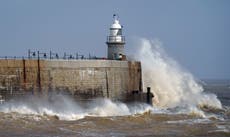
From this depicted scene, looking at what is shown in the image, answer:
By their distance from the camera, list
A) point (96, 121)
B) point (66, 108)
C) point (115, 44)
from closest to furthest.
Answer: point (96, 121) → point (66, 108) → point (115, 44)

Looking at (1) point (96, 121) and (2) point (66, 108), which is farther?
(2) point (66, 108)

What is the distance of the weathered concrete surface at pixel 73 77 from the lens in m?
22.1

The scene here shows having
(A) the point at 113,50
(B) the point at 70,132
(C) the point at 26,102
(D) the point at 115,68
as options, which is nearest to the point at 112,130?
(B) the point at 70,132

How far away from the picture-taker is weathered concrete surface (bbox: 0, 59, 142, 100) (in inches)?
870

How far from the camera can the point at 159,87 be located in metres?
32.6

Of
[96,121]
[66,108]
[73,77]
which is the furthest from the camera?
[73,77]

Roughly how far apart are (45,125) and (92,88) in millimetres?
5212

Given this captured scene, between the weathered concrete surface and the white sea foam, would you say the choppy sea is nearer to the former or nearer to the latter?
the white sea foam

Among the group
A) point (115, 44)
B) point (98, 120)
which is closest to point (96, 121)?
point (98, 120)

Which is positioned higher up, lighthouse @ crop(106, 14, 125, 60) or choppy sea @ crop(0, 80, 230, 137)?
lighthouse @ crop(106, 14, 125, 60)

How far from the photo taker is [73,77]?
2434cm

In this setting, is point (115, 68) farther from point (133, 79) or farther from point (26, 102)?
point (26, 102)

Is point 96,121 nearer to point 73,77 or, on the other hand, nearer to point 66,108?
point 66,108

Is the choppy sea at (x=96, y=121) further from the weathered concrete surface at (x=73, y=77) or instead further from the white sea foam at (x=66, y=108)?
the weathered concrete surface at (x=73, y=77)
